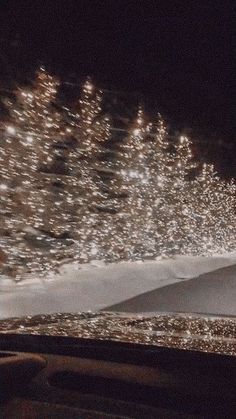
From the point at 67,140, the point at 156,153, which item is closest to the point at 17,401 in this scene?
the point at 67,140

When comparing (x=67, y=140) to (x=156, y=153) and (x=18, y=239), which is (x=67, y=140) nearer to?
(x=18, y=239)

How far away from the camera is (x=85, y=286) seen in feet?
46.6

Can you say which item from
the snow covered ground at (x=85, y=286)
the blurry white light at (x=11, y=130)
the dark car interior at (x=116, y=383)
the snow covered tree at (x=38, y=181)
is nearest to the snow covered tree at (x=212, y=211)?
the snow covered ground at (x=85, y=286)

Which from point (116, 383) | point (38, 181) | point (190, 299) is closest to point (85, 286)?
point (190, 299)

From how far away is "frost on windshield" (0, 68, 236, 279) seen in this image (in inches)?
600

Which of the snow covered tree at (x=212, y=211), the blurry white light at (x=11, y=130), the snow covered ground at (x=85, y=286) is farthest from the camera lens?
the snow covered tree at (x=212, y=211)

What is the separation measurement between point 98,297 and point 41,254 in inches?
107

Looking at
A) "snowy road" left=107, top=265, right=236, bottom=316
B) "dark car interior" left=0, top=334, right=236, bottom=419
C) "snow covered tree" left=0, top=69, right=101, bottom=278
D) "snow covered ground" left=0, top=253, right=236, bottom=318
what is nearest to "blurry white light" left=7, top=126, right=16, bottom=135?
"snow covered tree" left=0, top=69, right=101, bottom=278

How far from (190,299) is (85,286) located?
2.04 m

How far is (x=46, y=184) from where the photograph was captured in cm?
1614

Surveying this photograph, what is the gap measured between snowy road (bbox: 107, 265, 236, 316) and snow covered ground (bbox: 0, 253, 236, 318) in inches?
16.4

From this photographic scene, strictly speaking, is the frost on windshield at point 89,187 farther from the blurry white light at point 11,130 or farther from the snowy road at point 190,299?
the snowy road at point 190,299

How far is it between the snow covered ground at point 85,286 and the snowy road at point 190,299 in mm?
417

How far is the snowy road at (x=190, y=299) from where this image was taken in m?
12.4
